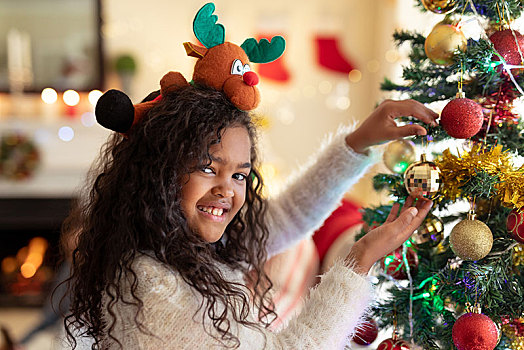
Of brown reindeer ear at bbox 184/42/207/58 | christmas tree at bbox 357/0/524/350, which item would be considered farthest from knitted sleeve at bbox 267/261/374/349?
brown reindeer ear at bbox 184/42/207/58

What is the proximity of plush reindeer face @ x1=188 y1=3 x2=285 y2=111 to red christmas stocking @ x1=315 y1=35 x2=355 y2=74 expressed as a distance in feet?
10.1

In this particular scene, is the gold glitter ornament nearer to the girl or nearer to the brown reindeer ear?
the girl

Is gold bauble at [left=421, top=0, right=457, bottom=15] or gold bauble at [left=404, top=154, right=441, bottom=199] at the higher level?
gold bauble at [left=421, top=0, right=457, bottom=15]

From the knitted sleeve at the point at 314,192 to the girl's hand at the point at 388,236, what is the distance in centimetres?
26

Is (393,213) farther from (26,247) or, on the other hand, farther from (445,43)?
(26,247)

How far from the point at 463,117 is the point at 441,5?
0.64 feet

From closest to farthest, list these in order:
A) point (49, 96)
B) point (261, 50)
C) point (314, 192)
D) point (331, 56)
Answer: point (261, 50), point (314, 192), point (49, 96), point (331, 56)

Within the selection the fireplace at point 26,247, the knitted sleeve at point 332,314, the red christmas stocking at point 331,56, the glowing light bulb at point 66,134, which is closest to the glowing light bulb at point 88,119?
the glowing light bulb at point 66,134

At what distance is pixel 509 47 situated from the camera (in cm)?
84

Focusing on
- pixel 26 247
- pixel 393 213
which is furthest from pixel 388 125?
pixel 26 247

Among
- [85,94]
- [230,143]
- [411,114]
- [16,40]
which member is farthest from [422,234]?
[16,40]

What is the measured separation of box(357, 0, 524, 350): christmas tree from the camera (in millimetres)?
825

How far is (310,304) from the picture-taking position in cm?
92

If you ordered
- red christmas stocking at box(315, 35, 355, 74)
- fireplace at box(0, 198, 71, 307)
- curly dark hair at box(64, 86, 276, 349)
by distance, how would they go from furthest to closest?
red christmas stocking at box(315, 35, 355, 74) → fireplace at box(0, 198, 71, 307) → curly dark hair at box(64, 86, 276, 349)
